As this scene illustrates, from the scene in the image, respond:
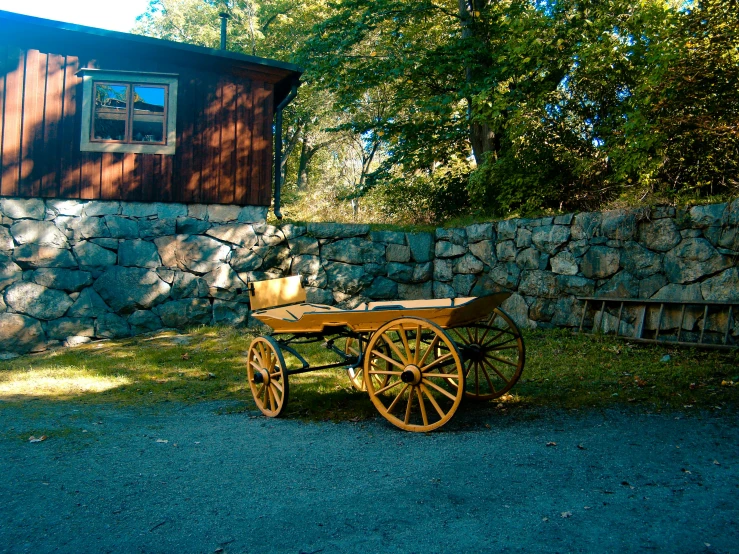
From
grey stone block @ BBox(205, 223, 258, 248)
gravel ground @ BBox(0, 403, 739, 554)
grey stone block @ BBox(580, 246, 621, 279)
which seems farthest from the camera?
grey stone block @ BBox(205, 223, 258, 248)

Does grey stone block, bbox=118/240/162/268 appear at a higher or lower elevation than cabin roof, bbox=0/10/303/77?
lower

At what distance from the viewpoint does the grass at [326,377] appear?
6184 millimetres

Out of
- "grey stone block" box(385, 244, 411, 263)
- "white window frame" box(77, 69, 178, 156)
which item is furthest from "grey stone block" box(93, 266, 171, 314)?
"grey stone block" box(385, 244, 411, 263)

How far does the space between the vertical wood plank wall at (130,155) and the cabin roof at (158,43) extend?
34 centimetres

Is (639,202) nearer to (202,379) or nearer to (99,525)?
(202,379)

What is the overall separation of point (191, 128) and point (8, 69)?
313cm

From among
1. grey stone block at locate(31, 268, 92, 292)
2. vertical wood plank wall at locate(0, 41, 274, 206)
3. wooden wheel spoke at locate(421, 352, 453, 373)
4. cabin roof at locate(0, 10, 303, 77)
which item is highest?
cabin roof at locate(0, 10, 303, 77)

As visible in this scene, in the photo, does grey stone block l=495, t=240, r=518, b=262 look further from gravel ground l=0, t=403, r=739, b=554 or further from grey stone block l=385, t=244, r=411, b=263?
gravel ground l=0, t=403, r=739, b=554

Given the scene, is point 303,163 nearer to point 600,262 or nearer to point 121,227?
point 121,227

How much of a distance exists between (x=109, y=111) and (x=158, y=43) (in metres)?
1.50

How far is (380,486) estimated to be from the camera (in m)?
3.99

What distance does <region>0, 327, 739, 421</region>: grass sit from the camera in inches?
243

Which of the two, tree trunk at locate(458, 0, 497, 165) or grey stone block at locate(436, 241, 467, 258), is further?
tree trunk at locate(458, 0, 497, 165)

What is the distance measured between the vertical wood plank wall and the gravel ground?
637cm
